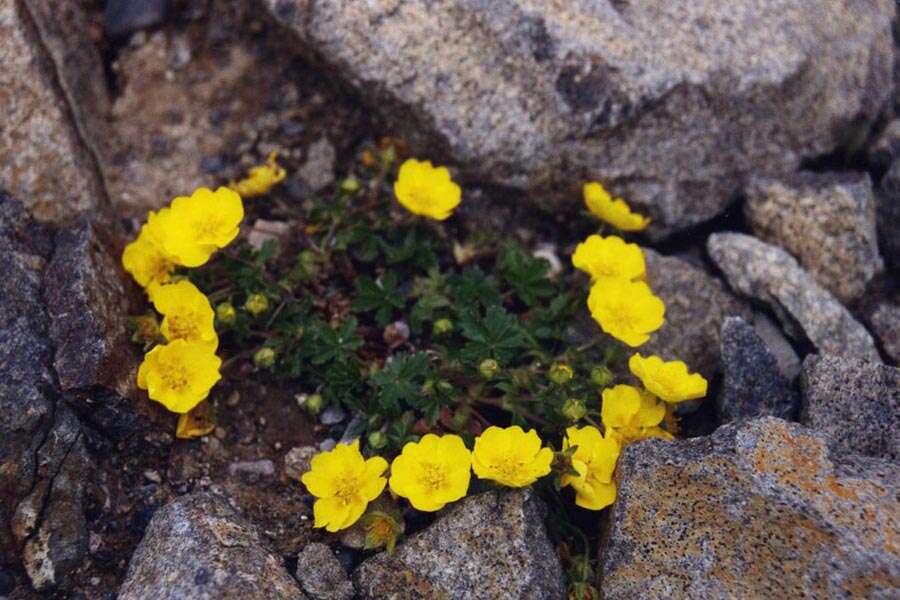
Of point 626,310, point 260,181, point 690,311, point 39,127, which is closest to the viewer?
point 626,310

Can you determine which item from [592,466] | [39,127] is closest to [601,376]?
[592,466]

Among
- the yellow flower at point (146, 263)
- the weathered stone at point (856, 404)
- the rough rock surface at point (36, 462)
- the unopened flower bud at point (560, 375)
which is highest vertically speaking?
the weathered stone at point (856, 404)

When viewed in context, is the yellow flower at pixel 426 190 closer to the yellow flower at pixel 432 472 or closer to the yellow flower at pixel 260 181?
the yellow flower at pixel 260 181

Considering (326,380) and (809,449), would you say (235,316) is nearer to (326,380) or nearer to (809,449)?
(326,380)

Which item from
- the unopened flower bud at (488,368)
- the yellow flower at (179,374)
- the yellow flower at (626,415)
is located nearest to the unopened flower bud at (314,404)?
the yellow flower at (179,374)

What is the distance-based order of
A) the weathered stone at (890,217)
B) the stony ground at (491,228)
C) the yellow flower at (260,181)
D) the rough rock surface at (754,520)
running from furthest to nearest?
the weathered stone at (890,217) → the yellow flower at (260,181) → the stony ground at (491,228) → the rough rock surface at (754,520)

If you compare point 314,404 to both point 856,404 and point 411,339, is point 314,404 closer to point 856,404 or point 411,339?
point 411,339

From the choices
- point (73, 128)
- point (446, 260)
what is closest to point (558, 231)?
point (446, 260)
